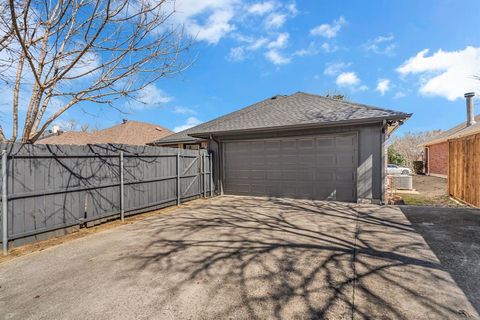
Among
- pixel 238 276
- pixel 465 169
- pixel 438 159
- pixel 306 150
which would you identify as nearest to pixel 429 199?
pixel 465 169

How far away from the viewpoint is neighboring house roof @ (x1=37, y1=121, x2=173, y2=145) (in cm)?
1972

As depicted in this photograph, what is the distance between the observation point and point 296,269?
10.6ft

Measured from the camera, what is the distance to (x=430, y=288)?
8.87 feet

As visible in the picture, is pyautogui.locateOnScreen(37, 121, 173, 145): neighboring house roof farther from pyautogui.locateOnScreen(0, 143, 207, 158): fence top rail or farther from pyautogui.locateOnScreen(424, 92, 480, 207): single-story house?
pyautogui.locateOnScreen(424, 92, 480, 207): single-story house

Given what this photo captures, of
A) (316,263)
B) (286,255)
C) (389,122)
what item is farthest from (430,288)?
(389,122)

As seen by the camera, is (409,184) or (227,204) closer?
(227,204)

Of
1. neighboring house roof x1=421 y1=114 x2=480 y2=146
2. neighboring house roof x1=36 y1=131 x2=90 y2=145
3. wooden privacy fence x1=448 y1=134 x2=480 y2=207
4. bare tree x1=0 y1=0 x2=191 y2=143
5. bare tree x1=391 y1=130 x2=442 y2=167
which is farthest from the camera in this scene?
bare tree x1=391 y1=130 x2=442 y2=167

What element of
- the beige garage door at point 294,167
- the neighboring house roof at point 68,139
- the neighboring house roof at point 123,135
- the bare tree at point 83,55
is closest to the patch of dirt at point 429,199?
the beige garage door at point 294,167

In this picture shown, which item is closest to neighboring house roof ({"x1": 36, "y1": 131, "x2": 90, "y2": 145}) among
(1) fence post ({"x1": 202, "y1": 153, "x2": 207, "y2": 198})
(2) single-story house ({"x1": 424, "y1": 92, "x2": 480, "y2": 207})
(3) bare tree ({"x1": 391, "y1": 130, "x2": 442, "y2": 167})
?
(1) fence post ({"x1": 202, "y1": 153, "x2": 207, "y2": 198})

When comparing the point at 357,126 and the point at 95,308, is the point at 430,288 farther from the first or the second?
the point at 357,126

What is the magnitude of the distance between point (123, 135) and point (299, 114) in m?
15.9

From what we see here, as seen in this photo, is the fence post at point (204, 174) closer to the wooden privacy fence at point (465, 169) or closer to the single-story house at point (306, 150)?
the single-story house at point (306, 150)

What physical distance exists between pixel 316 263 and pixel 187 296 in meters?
1.75

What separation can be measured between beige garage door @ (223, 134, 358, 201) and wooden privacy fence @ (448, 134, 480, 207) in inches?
126
